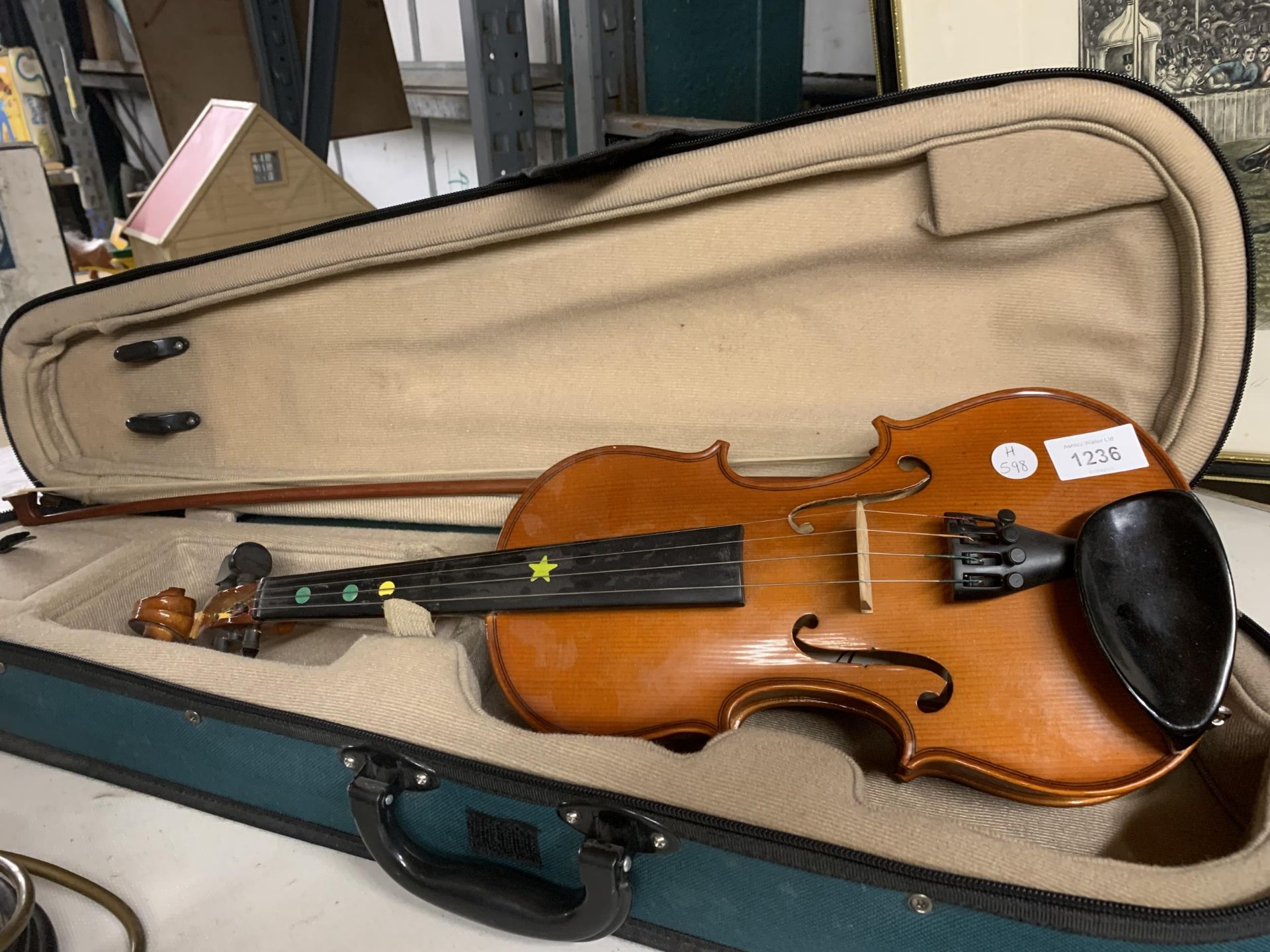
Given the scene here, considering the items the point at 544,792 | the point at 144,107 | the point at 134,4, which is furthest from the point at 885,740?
the point at 144,107

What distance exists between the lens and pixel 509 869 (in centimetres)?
89

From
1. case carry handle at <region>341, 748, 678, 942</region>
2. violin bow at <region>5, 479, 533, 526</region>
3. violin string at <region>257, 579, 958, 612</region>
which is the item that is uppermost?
violin string at <region>257, 579, 958, 612</region>

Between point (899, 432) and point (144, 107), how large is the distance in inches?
216

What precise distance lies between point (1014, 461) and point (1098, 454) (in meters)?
0.08

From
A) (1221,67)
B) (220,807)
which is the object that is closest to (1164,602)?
(1221,67)

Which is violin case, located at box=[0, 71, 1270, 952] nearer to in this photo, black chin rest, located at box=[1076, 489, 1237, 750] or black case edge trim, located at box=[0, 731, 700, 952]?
black case edge trim, located at box=[0, 731, 700, 952]

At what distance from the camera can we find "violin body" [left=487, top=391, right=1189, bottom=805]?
781mm

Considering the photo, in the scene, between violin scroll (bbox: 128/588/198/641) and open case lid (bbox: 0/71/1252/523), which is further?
violin scroll (bbox: 128/588/198/641)

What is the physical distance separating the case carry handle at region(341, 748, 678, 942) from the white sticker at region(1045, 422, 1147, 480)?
55 cm

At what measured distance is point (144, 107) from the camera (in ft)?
16.2

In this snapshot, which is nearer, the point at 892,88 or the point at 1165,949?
the point at 1165,949

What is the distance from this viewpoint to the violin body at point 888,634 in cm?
78

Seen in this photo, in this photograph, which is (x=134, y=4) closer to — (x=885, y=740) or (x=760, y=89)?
(x=760, y=89)

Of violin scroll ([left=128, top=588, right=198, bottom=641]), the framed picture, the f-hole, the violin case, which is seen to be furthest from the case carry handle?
the framed picture
